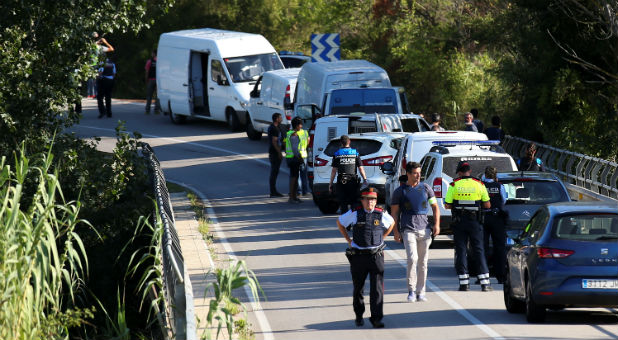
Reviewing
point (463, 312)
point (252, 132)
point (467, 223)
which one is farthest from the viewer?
point (252, 132)

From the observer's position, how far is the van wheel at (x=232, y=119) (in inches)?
1407

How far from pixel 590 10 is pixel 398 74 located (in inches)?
487

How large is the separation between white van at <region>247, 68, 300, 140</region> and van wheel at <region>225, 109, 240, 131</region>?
1.43 metres

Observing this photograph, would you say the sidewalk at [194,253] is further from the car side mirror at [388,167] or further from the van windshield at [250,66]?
the van windshield at [250,66]

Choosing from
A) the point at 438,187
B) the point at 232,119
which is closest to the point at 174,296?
the point at 438,187

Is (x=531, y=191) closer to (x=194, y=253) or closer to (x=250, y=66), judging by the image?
(x=194, y=253)

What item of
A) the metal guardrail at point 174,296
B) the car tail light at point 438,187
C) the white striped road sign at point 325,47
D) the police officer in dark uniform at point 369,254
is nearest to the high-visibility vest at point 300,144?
the car tail light at point 438,187

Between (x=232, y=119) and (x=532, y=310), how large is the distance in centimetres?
2399

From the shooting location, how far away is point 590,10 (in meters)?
27.1

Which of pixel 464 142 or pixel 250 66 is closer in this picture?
pixel 464 142

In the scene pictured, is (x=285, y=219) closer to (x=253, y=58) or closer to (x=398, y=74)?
(x=253, y=58)

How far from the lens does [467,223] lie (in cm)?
1517

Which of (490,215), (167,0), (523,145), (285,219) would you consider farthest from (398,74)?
(490,215)

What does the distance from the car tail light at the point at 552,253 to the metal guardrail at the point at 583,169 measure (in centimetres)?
942
